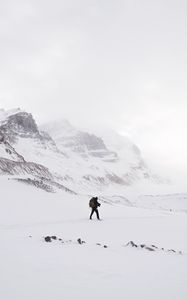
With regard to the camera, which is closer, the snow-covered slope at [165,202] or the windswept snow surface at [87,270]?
the windswept snow surface at [87,270]

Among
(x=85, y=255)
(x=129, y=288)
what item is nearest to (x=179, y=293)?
(x=129, y=288)

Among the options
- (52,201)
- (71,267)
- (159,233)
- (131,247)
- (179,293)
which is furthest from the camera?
(52,201)

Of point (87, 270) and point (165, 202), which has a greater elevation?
point (165, 202)

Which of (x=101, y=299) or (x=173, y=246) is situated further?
(x=173, y=246)

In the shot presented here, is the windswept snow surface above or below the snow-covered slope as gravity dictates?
below

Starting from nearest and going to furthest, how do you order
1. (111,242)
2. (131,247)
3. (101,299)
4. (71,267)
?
(101,299), (71,267), (131,247), (111,242)

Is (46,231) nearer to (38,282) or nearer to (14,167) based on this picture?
(38,282)

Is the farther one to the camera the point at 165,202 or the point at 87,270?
the point at 165,202

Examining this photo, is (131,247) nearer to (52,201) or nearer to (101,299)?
(101,299)

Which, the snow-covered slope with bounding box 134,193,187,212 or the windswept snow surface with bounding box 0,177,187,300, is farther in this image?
the snow-covered slope with bounding box 134,193,187,212

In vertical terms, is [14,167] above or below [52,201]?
above

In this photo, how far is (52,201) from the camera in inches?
1592

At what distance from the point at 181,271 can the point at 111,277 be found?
2.50m

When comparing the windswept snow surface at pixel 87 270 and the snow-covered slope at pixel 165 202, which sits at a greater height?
the snow-covered slope at pixel 165 202
